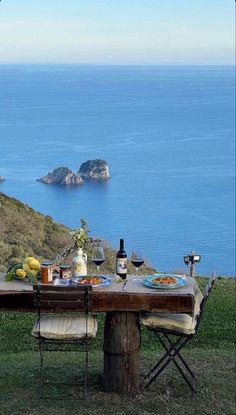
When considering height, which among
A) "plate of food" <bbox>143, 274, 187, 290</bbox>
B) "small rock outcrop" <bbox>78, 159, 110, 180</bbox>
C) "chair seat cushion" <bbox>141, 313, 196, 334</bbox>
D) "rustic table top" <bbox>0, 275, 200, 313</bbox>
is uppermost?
"small rock outcrop" <bbox>78, 159, 110, 180</bbox>

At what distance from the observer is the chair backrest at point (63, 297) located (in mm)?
4301

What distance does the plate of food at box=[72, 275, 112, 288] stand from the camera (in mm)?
4473

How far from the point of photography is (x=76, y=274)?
466 cm

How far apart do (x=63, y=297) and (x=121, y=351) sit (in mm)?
525

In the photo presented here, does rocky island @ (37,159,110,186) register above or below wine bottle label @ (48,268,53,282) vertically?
above

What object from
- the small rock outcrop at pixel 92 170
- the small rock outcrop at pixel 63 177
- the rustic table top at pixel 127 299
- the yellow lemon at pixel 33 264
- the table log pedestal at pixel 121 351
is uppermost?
the small rock outcrop at pixel 92 170

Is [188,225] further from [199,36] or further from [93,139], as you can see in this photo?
[93,139]

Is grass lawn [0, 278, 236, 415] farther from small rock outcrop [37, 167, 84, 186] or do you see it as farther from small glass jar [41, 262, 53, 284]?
small rock outcrop [37, 167, 84, 186]

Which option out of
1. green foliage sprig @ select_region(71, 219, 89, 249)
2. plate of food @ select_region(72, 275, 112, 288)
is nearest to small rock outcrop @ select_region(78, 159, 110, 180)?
green foliage sprig @ select_region(71, 219, 89, 249)

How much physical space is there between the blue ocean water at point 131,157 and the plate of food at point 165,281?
276 inches

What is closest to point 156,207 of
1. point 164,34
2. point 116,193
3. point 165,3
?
point 116,193

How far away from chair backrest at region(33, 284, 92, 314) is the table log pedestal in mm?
226

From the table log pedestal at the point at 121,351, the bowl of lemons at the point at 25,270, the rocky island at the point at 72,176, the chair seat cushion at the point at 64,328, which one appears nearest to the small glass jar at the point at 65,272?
the bowl of lemons at the point at 25,270

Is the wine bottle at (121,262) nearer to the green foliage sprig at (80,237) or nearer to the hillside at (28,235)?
the green foliage sprig at (80,237)
